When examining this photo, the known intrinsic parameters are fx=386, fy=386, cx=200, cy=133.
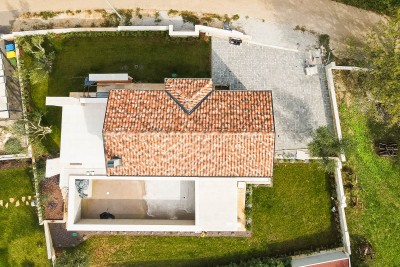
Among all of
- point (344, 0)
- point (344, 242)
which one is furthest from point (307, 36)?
point (344, 242)

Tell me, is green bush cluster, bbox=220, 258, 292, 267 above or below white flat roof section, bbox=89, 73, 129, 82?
below

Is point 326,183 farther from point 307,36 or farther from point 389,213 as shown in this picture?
point 307,36

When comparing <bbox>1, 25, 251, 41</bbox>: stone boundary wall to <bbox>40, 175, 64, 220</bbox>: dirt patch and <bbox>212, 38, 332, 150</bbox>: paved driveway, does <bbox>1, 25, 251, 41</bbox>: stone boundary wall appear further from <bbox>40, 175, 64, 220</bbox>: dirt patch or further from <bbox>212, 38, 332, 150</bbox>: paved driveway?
<bbox>40, 175, 64, 220</bbox>: dirt patch

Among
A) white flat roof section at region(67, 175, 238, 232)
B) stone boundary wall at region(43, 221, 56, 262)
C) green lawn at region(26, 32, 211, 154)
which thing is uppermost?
green lawn at region(26, 32, 211, 154)

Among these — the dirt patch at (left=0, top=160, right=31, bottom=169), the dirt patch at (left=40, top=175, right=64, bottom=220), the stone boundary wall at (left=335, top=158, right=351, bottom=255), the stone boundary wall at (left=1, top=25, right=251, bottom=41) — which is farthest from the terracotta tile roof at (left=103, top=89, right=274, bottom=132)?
the dirt patch at (left=0, top=160, right=31, bottom=169)

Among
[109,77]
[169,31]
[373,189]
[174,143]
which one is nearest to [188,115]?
[174,143]
